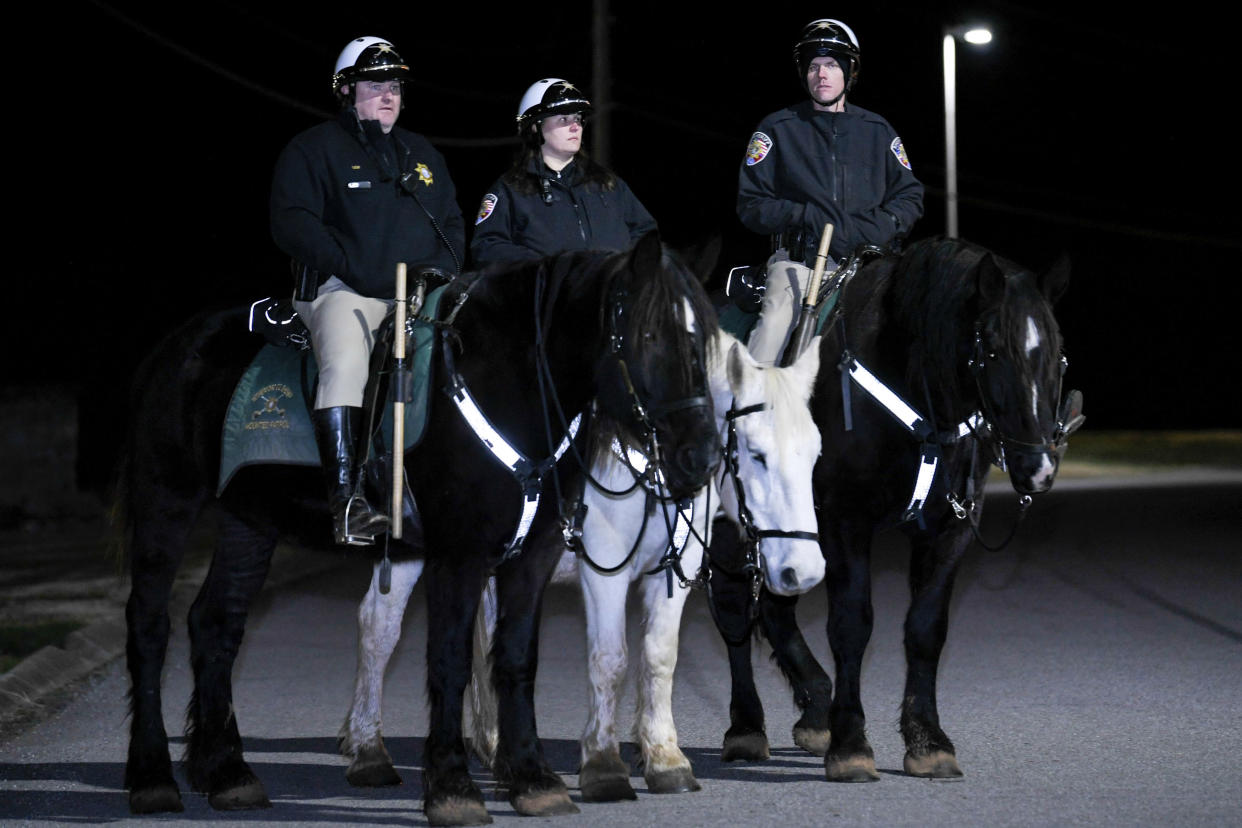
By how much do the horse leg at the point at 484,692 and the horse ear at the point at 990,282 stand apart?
105 inches

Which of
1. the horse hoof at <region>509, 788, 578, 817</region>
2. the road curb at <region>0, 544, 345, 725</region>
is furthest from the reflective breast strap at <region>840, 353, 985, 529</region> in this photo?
the road curb at <region>0, 544, 345, 725</region>

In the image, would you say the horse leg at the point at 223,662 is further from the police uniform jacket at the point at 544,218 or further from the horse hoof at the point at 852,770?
the horse hoof at the point at 852,770

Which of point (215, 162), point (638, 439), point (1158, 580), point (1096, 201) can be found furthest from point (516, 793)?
point (1096, 201)

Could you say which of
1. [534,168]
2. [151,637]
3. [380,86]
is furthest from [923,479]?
[151,637]

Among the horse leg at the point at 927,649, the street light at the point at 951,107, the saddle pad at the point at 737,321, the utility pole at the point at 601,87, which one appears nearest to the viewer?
the horse leg at the point at 927,649

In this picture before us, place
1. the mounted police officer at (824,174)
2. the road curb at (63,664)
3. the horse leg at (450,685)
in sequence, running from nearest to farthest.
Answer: the horse leg at (450,685) → the mounted police officer at (824,174) → the road curb at (63,664)

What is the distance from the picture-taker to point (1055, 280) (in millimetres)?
7781

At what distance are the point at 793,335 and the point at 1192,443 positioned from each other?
39.0 m

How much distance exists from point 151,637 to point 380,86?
8.87 feet

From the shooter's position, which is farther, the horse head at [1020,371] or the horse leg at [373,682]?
the horse leg at [373,682]

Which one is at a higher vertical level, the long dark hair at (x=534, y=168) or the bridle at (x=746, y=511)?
the long dark hair at (x=534, y=168)

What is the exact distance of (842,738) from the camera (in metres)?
7.58

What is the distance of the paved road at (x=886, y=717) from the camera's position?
707cm

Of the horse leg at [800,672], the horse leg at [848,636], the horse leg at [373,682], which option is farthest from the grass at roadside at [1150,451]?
the horse leg at [373,682]
